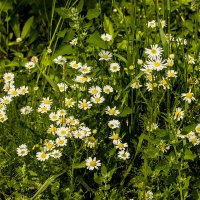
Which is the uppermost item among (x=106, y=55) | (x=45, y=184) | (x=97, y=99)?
(x=106, y=55)

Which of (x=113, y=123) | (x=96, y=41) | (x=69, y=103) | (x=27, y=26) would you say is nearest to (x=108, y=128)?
(x=113, y=123)

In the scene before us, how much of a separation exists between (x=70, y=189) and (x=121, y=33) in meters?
1.47

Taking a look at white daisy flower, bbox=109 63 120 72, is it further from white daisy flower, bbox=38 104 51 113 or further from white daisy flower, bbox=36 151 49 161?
white daisy flower, bbox=36 151 49 161

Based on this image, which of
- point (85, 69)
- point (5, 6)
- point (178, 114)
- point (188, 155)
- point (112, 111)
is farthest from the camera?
point (5, 6)

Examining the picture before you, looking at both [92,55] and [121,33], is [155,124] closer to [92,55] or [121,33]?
[92,55]

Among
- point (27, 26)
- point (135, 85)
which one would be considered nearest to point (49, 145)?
point (135, 85)

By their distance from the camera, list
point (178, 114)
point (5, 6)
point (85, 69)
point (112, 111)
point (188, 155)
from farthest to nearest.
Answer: point (5, 6) → point (85, 69) → point (112, 111) → point (178, 114) → point (188, 155)

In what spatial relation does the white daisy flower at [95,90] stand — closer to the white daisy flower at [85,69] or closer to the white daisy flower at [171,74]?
the white daisy flower at [85,69]

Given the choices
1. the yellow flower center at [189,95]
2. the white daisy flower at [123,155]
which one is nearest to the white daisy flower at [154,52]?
the yellow flower center at [189,95]

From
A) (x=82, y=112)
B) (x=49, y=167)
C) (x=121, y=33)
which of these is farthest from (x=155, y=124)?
(x=121, y=33)

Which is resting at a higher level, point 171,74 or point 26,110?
point 171,74

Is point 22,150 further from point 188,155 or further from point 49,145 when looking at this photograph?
point 188,155

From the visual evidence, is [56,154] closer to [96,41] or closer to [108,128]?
[108,128]

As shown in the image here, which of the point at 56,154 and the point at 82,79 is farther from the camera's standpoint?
the point at 82,79
